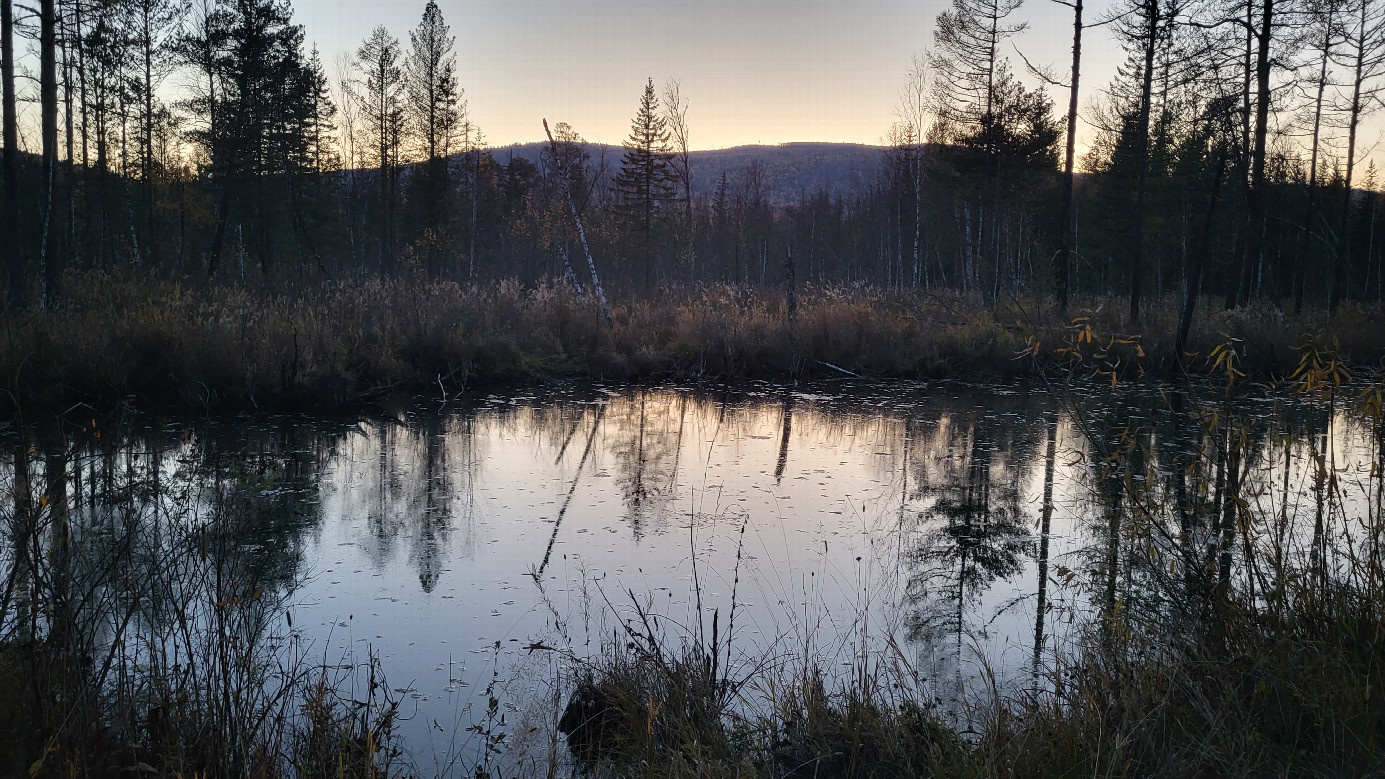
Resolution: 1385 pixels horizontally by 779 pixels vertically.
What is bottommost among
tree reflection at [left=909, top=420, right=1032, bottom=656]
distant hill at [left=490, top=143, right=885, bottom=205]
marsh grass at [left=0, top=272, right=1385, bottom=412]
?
tree reflection at [left=909, top=420, right=1032, bottom=656]

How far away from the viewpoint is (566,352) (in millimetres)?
15727

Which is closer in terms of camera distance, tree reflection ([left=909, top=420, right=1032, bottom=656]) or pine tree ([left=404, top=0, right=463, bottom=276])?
tree reflection ([left=909, top=420, right=1032, bottom=656])

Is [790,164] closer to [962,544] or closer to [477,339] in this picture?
[477,339]

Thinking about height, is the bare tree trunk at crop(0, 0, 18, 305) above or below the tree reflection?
above

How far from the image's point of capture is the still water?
4105 mm

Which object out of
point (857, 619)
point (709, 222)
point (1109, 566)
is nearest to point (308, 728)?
point (857, 619)

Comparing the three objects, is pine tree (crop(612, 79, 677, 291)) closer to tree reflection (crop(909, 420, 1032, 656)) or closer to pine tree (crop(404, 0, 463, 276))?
pine tree (crop(404, 0, 463, 276))

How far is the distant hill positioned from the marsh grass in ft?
370

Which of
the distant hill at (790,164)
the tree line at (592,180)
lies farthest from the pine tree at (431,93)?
the distant hill at (790,164)

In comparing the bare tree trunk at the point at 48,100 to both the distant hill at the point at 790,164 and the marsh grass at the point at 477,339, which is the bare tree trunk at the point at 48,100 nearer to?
the marsh grass at the point at 477,339

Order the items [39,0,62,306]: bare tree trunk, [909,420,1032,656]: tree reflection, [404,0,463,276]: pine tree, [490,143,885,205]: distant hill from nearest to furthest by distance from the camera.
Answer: [909,420,1032,656]: tree reflection
[39,0,62,306]: bare tree trunk
[404,0,463,276]: pine tree
[490,143,885,205]: distant hill

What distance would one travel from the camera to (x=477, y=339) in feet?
45.5

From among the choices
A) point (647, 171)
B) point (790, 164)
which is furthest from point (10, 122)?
point (790, 164)

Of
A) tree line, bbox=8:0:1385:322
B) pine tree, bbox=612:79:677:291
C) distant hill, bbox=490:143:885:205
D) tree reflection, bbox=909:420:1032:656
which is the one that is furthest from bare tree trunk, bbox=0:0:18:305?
distant hill, bbox=490:143:885:205
